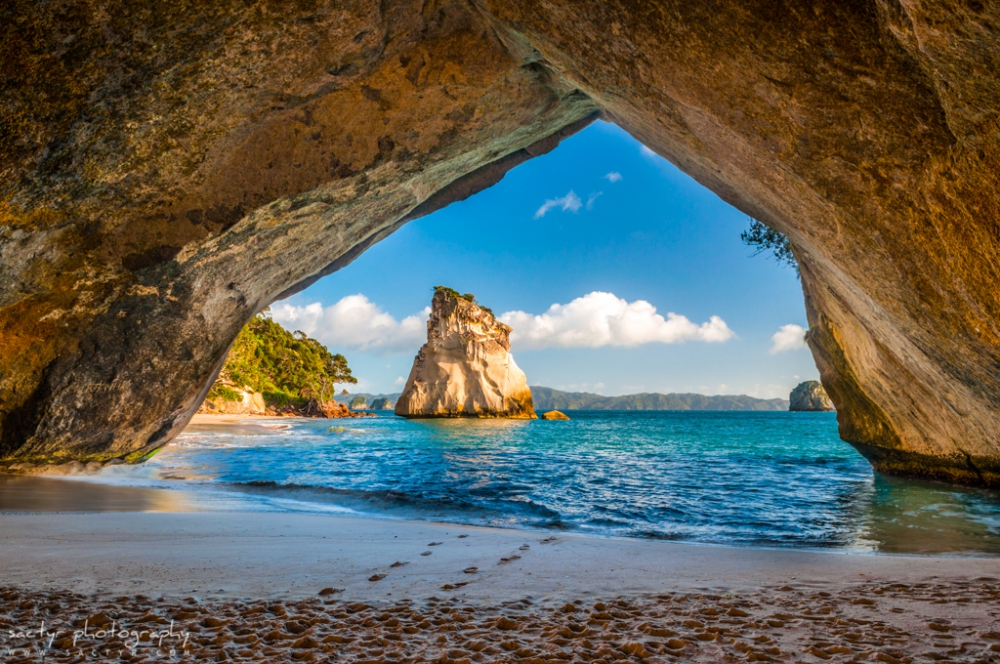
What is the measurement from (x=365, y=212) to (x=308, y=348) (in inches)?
2222

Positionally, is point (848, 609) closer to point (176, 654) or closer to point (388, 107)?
point (176, 654)

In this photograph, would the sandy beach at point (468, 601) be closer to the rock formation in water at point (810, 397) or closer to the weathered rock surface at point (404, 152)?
the weathered rock surface at point (404, 152)

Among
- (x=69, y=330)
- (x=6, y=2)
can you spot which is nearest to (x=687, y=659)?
(x=6, y=2)

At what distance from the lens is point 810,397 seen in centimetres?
11394

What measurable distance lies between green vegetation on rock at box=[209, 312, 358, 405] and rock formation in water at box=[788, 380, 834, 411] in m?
99.8

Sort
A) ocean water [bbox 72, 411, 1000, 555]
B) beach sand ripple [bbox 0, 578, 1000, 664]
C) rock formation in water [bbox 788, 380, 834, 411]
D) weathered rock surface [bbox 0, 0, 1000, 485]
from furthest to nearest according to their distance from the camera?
rock formation in water [bbox 788, 380, 834, 411] < ocean water [bbox 72, 411, 1000, 555] < weathered rock surface [bbox 0, 0, 1000, 485] < beach sand ripple [bbox 0, 578, 1000, 664]

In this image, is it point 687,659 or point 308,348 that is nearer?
point 687,659

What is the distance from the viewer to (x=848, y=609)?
115 inches

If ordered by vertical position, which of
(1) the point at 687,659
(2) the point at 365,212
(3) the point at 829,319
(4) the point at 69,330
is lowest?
(1) the point at 687,659

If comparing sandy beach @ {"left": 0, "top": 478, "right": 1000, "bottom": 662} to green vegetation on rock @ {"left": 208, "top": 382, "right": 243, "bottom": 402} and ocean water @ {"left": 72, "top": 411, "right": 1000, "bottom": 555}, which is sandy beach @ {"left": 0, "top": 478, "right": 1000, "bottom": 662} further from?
green vegetation on rock @ {"left": 208, "top": 382, "right": 243, "bottom": 402}

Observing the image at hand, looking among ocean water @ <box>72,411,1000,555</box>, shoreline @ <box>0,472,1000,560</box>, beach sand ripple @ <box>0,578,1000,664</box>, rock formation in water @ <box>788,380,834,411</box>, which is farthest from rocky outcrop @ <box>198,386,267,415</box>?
rock formation in water @ <box>788,380,834,411</box>

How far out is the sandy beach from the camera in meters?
2.29

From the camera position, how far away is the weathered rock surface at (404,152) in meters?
4.50

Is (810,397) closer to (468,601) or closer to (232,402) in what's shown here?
(232,402)
